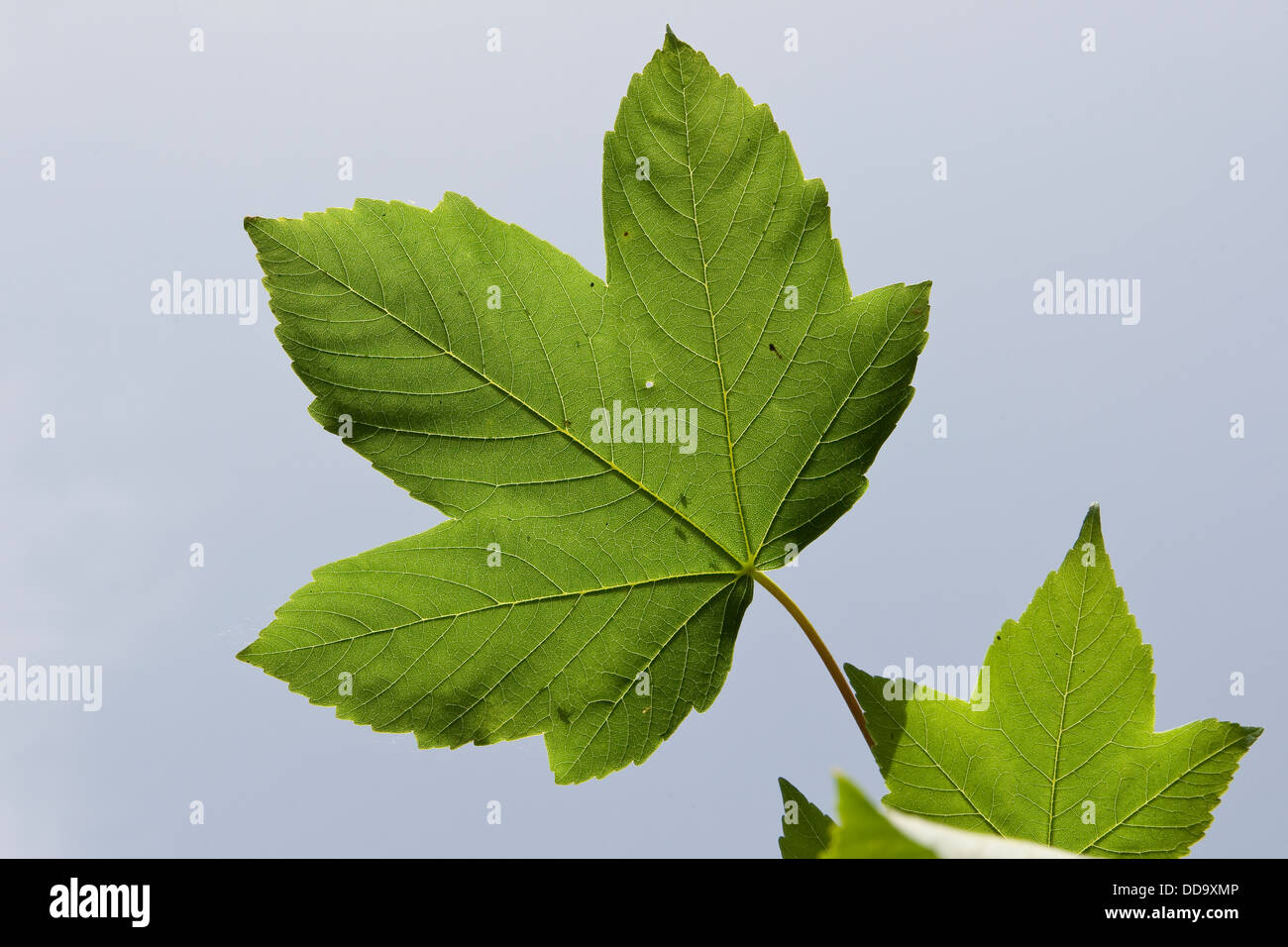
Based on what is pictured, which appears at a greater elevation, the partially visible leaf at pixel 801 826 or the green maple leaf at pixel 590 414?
the green maple leaf at pixel 590 414

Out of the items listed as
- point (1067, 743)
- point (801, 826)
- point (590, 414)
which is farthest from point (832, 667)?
point (590, 414)

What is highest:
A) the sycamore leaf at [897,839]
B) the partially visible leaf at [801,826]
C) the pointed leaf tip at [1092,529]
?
the pointed leaf tip at [1092,529]

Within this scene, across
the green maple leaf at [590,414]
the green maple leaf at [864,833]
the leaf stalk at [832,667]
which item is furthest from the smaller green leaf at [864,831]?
the green maple leaf at [590,414]

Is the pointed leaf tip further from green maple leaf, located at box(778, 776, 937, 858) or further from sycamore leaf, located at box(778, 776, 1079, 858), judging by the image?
green maple leaf, located at box(778, 776, 937, 858)

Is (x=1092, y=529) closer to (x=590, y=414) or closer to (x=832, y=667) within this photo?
(x=832, y=667)

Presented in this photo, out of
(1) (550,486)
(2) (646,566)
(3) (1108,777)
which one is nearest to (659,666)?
(2) (646,566)

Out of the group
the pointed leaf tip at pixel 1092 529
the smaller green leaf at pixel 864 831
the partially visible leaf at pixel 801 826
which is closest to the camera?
the smaller green leaf at pixel 864 831

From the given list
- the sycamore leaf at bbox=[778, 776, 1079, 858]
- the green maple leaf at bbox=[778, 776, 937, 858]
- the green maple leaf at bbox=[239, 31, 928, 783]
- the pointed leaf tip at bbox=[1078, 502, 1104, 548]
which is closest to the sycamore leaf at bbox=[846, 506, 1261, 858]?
the pointed leaf tip at bbox=[1078, 502, 1104, 548]

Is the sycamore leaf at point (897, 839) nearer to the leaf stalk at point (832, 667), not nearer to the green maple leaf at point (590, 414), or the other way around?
the leaf stalk at point (832, 667)
